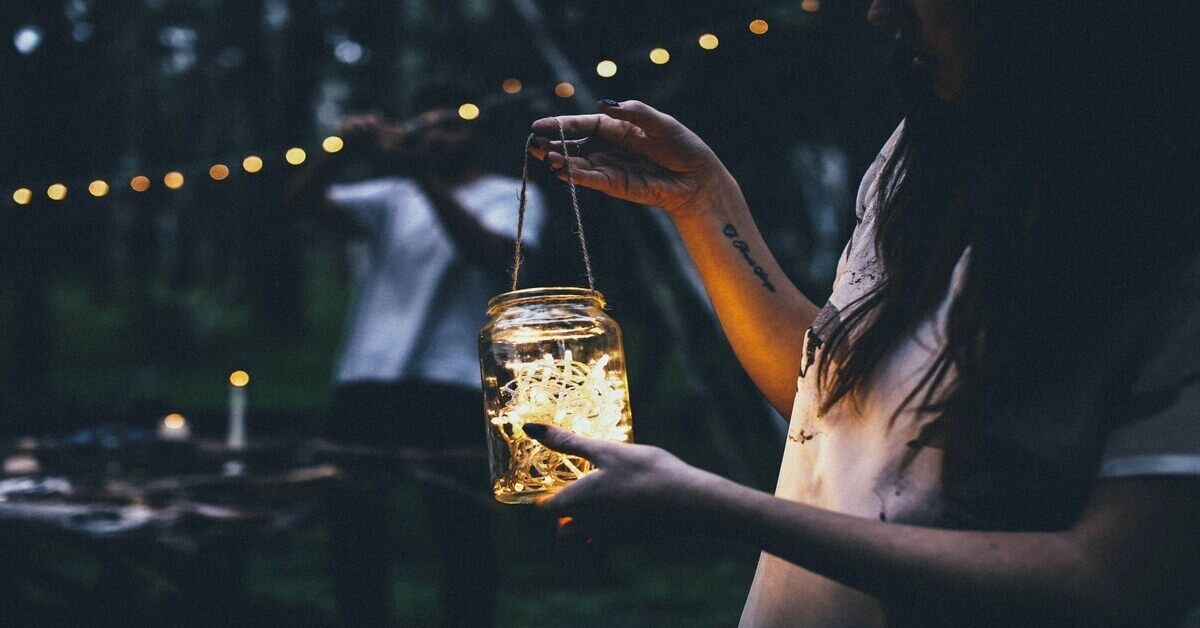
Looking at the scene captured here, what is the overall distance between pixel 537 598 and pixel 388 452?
7.11 feet

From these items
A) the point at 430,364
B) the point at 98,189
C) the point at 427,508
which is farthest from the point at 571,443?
the point at 98,189

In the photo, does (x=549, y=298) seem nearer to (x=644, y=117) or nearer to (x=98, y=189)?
(x=644, y=117)

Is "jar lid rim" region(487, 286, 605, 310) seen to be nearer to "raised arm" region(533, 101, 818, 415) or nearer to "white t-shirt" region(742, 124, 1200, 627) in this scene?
"raised arm" region(533, 101, 818, 415)

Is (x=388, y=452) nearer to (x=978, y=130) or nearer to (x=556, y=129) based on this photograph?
(x=556, y=129)

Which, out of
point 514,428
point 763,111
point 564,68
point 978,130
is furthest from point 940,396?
point 763,111

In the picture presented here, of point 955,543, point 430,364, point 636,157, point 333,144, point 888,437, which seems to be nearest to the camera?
point 955,543

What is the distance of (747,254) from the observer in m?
1.65

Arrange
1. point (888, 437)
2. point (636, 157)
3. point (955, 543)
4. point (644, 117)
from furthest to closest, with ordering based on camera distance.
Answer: point (636, 157)
point (644, 117)
point (888, 437)
point (955, 543)

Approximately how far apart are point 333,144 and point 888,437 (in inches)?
118

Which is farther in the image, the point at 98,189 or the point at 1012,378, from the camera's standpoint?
the point at 98,189

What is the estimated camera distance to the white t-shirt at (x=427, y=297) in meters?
3.63

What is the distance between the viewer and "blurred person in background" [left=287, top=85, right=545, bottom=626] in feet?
11.8

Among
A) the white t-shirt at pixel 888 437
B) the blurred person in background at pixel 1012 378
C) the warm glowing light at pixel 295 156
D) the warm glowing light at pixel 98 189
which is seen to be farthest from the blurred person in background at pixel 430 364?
the blurred person in background at pixel 1012 378

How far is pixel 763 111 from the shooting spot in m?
7.82
